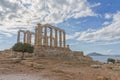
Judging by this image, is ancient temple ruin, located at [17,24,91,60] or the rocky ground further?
ancient temple ruin, located at [17,24,91,60]

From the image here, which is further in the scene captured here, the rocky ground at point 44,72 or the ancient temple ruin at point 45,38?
the ancient temple ruin at point 45,38

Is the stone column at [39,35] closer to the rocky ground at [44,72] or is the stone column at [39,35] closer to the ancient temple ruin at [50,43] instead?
the ancient temple ruin at [50,43]

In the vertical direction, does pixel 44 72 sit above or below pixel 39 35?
below

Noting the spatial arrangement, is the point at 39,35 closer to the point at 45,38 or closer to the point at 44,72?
→ the point at 45,38

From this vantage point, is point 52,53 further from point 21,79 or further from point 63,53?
point 21,79

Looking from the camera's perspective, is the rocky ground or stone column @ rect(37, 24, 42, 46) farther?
stone column @ rect(37, 24, 42, 46)

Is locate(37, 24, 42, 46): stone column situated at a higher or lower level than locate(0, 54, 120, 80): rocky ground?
higher

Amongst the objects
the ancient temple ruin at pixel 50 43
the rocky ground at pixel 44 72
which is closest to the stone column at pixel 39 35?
the ancient temple ruin at pixel 50 43

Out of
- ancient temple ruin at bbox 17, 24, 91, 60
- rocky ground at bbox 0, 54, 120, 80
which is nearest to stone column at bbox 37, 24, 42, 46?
ancient temple ruin at bbox 17, 24, 91, 60

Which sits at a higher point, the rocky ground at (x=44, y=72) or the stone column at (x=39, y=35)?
the stone column at (x=39, y=35)

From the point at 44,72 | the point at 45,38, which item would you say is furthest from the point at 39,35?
the point at 44,72

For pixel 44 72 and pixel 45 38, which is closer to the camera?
pixel 44 72

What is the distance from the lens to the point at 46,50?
193ft

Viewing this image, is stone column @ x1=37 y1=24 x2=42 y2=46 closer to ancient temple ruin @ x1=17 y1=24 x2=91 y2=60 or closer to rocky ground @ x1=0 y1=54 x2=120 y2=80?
ancient temple ruin @ x1=17 y1=24 x2=91 y2=60
